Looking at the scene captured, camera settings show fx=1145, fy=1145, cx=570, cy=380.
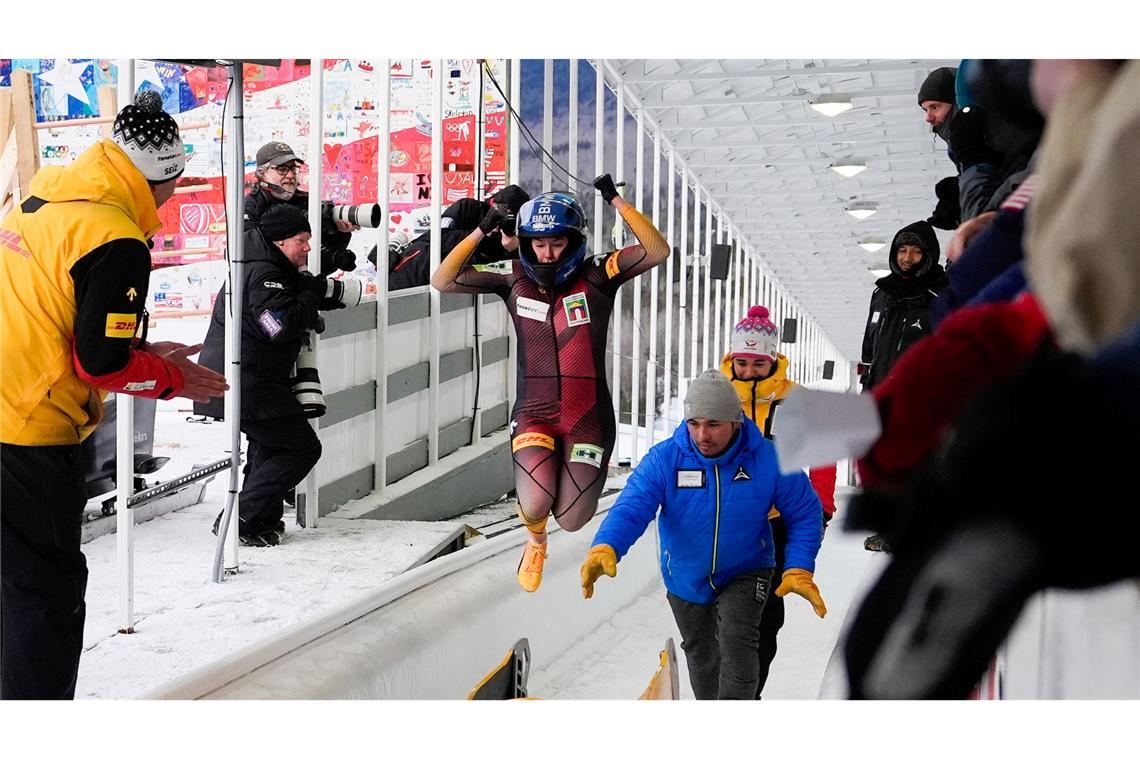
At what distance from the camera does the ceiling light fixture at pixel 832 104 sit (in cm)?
256

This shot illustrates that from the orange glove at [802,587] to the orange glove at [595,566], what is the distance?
0.40 meters

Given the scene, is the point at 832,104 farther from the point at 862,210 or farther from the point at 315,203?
the point at 315,203

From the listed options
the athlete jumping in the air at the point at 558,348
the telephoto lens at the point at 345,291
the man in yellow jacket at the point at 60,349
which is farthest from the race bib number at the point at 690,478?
the man in yellow jacket at the point at 60,349

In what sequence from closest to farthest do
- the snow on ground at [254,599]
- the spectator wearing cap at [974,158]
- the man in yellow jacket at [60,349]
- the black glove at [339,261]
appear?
the spectator wearing cap at [974,158], the man in yellow jacket at [60,349], the snow on ground at [254,599], the black glove at [339,261]

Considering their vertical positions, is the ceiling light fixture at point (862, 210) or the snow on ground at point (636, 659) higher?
the ceiling light fixture at point (862, 210)

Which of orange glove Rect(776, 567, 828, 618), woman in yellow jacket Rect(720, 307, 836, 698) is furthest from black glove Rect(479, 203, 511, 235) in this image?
orange glove Rect(776, 567, 828, 618)

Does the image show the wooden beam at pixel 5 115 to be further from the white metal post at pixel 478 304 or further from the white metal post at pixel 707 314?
the white metal post at pixel 707 314

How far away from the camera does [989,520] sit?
2.79 ft

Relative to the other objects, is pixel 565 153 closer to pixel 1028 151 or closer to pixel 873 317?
pixel 873 317

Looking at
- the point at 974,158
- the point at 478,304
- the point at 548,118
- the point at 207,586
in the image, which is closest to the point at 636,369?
the point at 478,304
